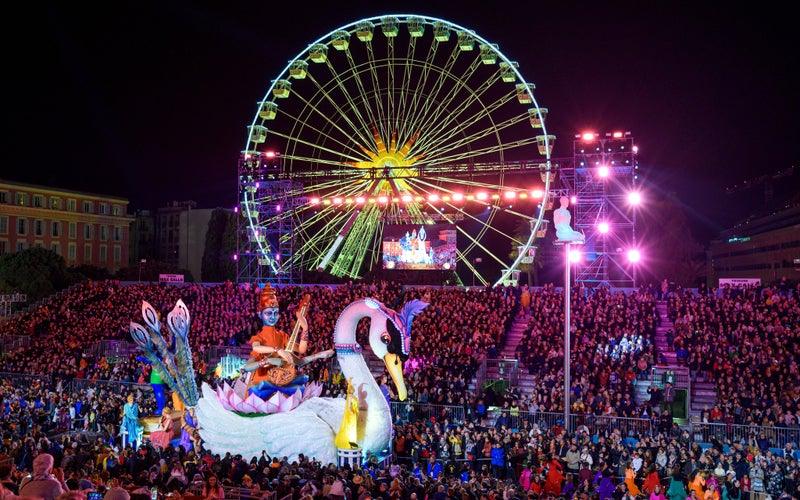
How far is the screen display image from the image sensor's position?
111ft

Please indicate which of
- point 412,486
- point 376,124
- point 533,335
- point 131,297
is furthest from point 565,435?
point 131,297

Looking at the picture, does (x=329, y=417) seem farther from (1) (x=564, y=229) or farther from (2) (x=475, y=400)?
(1) (x=564, y=229)

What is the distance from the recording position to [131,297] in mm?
32375

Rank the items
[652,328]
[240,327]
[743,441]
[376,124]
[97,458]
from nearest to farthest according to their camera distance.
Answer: [97,458] < [743,441] < [652,328] < [240,327] < [376,124]

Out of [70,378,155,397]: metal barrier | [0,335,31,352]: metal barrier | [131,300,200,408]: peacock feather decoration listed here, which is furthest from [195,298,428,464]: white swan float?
[0,335,31,352]: metal barrier

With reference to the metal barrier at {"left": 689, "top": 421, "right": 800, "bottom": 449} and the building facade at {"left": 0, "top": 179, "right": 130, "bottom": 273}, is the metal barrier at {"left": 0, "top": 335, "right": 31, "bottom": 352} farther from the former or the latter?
the metal barrier at {"left": 689, "top": 421, "right": 800, "bottom": 449}

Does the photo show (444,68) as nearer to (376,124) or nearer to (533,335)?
(376,124)

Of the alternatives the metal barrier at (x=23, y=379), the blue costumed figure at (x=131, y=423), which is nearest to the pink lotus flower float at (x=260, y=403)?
the blue costumed figure at (x=131, y=423)

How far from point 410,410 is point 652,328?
8.06 metres

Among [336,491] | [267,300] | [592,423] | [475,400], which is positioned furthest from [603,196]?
[336,491]

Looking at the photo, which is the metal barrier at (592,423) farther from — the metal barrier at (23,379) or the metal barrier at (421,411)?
the metal barrier at (23,379)

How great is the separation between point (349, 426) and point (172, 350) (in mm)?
5655

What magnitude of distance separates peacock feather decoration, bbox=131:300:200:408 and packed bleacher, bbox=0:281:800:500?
169cm

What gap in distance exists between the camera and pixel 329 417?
49.4 feet
